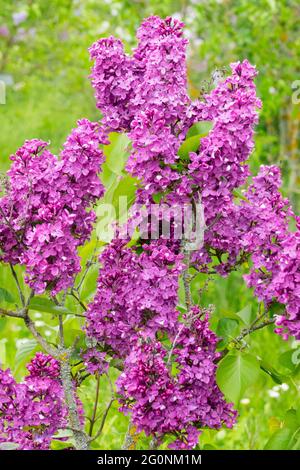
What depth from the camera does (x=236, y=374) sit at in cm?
161

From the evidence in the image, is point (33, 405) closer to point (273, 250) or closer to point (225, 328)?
point (225, 328)

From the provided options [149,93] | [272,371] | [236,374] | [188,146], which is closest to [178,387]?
[236,374]

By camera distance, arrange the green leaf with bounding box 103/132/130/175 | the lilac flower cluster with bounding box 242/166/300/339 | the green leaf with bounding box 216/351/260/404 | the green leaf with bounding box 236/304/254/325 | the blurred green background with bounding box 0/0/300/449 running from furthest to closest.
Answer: the blurred green background with bounding box 0/0/300/449, the green leaf with bounding box 236/304/254/325, the green leaf with bounding box 103/132/130/175, the green leaf with bounding box 216/351/260/404, the lilac flower cluster with bounding box 242/166/300/339

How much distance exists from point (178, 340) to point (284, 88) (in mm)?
2604

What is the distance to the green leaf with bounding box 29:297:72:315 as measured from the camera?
162 cm

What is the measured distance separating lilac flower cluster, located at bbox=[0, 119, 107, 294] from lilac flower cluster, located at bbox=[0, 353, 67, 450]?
229mm

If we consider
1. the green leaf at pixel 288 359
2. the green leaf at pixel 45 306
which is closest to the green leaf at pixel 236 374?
the green leaf at pixel 288 359

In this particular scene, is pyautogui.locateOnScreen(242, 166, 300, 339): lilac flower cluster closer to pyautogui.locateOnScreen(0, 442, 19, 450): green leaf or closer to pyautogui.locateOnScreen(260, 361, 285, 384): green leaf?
pyautogui.locateOnScreen(260, 361, 285, 384): green leaf

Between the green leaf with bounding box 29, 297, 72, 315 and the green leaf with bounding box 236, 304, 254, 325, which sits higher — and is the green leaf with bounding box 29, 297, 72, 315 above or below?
above

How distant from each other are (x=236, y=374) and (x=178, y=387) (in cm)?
13

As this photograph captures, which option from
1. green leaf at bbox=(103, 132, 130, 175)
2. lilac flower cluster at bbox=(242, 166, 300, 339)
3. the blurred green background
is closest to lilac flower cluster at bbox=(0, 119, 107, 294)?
green leaf at bbox=(103, 132, 130, 175)

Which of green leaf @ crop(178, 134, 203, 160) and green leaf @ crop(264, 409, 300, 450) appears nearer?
green leaf @ crop(178, 134, 203, 160)

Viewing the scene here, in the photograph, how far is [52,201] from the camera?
1600mm

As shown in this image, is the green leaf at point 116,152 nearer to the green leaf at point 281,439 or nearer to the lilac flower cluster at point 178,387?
the lilac flower cluster at point 178,387
